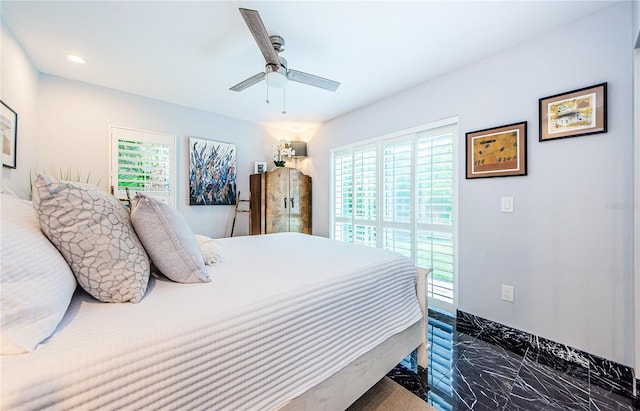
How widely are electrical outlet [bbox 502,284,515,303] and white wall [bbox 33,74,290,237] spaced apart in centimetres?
358

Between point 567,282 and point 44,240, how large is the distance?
2978 millimetres

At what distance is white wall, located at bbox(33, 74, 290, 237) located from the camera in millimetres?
2615

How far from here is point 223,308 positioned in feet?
2.86

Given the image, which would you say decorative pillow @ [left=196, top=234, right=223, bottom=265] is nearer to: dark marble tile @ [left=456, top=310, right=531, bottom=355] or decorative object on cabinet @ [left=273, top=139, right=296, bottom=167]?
dark marble tile @ [left=456, top=310, right=531, bottom=355]

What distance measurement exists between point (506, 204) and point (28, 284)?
9.35 feet

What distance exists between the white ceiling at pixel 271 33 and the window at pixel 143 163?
607 mm

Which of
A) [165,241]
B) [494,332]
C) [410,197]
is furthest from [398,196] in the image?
[165,241]

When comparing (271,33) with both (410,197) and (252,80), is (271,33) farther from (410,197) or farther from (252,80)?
(410,197)

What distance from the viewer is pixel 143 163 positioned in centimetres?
316

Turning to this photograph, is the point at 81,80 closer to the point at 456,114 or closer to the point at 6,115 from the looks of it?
the point at 6,115

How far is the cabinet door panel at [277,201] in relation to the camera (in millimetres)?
3822

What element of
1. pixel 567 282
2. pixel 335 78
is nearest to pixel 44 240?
pixel 335 78

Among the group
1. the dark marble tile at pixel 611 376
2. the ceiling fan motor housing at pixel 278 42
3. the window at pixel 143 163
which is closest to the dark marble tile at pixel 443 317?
the dark marble tile at pixel 611 376

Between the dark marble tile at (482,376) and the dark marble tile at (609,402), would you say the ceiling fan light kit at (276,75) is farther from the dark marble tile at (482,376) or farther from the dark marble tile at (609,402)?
the dark marble tile at (609,402)
